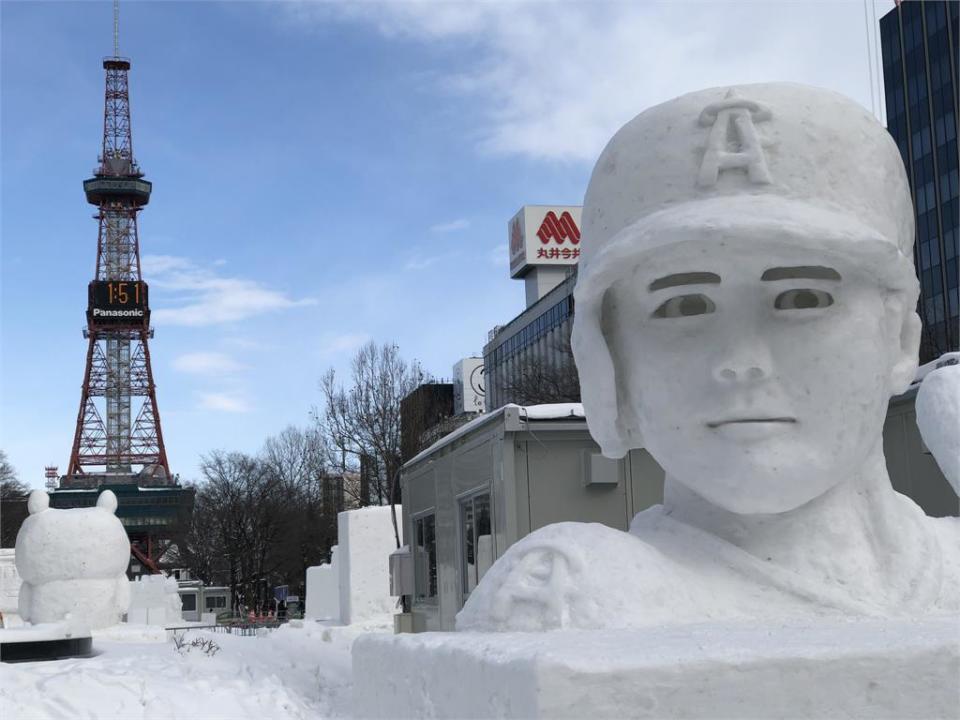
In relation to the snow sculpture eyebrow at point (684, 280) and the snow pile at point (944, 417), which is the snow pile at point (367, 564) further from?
the snow sculpture eyebrow at point (684, 280)

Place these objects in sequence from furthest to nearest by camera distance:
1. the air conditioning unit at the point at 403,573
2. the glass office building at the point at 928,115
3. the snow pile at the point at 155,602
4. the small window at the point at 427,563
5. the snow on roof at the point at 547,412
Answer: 1. the glass office building at the point at 928,115
2. the snow pile at the point at 155,602
3. the air conditioning unit at the point at 403,573
4. the small window at the point at 427,563
5. the snow on roof at the point at 547,412

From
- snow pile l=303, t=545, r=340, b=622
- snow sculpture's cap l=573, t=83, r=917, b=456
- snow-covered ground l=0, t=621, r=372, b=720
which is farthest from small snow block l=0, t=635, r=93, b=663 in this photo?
snow pile l=303, t=545, r=340, b=622

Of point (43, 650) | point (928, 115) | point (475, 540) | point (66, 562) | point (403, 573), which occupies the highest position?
point (928, 115)

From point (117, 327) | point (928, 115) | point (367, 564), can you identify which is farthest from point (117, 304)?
point (367, 564)

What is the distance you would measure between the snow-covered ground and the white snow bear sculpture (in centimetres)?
702

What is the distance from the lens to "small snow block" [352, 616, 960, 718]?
73.3 inches

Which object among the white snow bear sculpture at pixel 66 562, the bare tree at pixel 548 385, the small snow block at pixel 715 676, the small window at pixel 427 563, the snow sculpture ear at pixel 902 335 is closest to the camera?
the small snow block at pixel 715 676

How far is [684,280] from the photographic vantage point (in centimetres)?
282

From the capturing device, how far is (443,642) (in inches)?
92.4

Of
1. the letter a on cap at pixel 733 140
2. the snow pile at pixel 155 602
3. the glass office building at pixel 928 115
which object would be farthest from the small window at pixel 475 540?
the glass office building at pixel 928 115

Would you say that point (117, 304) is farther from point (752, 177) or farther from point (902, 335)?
point (752, 177)

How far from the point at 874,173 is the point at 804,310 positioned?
16.3 inches

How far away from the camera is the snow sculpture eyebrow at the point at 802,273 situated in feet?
9.14

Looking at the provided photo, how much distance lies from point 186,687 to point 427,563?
17.0 ft
